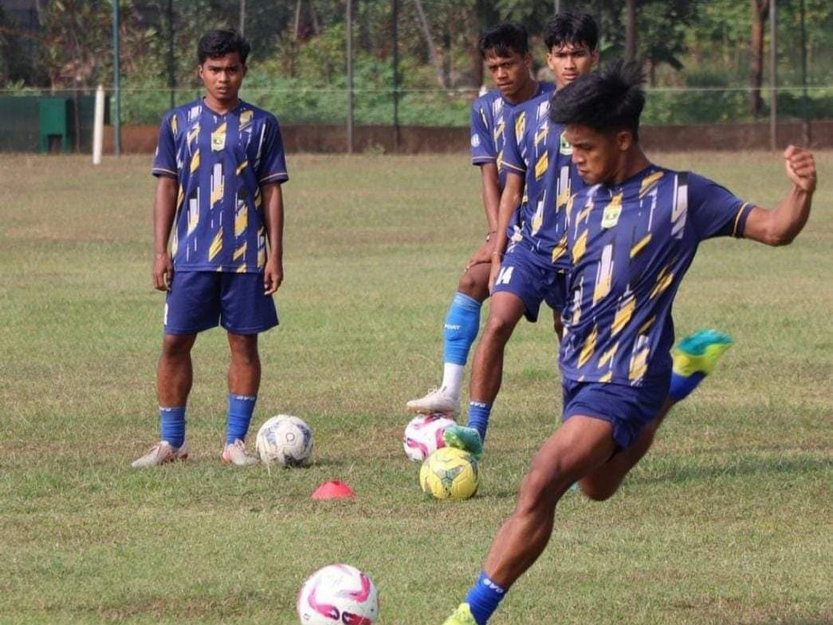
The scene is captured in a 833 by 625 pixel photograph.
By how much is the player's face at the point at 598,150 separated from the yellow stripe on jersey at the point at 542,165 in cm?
234

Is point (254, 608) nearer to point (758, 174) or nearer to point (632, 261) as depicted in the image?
point (632, 261)

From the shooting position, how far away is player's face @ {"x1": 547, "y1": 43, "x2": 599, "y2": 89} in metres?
7.30

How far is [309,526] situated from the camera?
264 inches

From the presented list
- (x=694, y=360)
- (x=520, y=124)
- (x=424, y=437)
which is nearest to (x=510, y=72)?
(x=520, y=124)

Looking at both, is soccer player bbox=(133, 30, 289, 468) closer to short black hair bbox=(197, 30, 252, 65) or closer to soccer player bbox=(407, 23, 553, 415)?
short black hair bbox=(197, 30, 252, 65)

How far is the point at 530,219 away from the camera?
7.71m

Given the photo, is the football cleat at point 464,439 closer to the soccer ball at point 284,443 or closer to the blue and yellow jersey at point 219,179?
the soccer ball at point 284,443

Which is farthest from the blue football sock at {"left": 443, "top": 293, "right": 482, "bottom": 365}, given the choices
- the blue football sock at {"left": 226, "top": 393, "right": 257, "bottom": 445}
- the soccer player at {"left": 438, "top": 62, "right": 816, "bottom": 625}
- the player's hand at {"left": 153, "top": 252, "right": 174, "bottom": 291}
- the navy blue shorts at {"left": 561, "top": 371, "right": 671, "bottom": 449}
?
the navy blue shorts at {"left": 561, "top": 371, "right": 671, "bottom": 449}

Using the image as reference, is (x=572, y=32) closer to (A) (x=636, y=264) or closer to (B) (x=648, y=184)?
(B) (x=648, y=184)

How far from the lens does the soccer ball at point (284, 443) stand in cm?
791

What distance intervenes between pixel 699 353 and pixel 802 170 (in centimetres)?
113

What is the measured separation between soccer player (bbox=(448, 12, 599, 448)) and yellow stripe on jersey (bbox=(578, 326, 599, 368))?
207 cm

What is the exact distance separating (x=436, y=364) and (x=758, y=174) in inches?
694

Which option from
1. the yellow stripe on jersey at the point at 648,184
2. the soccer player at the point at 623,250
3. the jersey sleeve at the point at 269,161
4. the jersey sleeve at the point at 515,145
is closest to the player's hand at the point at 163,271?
the jersey sleeve at the point at 269,161
